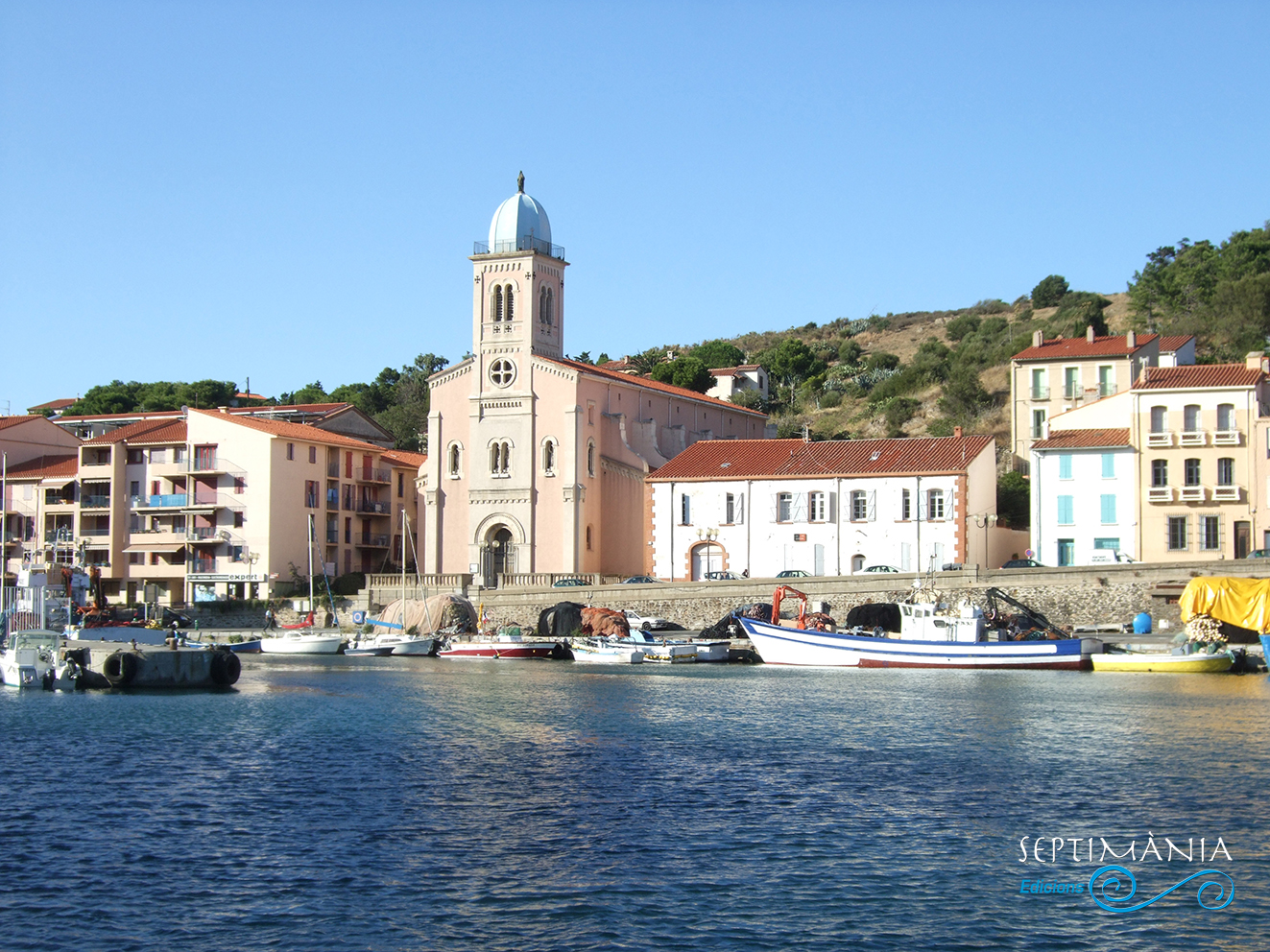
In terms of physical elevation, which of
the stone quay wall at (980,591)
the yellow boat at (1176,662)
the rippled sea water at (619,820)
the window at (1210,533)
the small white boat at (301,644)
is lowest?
the small white boat at (301,644)

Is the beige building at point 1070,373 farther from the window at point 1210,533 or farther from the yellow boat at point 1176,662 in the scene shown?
the yellow boat at point 1176,662

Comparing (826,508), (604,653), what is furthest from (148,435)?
(826,508)

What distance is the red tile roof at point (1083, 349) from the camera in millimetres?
87375

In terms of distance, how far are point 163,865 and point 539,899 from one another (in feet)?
21.6

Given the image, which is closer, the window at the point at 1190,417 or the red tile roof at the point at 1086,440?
the window at the point at 1190,417

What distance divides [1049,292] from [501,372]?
257 feet

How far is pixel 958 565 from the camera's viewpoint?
2768 inches

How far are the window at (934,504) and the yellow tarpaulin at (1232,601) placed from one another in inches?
591

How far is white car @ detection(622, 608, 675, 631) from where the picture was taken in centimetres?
7144

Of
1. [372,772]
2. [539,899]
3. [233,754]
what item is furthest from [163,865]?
[233,754]

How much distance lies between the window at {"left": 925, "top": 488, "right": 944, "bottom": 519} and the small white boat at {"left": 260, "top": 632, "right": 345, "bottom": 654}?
31.9 m

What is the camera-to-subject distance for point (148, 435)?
9519cm

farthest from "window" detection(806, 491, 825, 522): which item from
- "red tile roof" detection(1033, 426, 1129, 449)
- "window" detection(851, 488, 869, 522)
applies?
"red tile roof" detection(1033, 426, 1129, 449)

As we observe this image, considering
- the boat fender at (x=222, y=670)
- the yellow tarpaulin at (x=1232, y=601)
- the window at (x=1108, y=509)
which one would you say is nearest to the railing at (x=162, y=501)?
the boat fender at (x=222, y=670)
